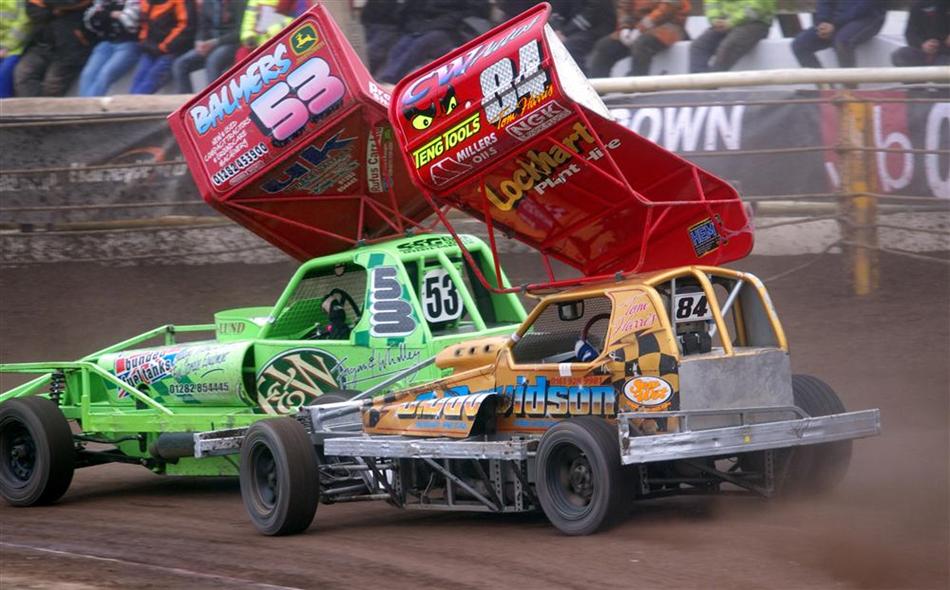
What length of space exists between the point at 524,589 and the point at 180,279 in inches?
428

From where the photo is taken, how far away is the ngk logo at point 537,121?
7.73 metres

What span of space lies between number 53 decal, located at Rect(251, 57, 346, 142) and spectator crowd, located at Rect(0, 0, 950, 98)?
6.19 metres

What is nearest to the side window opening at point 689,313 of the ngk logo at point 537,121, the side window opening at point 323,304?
the ngk logo at point 537,121

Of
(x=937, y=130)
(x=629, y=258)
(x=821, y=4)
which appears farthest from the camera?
(x=821, y=4)

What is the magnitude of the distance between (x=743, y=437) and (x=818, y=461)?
876 mm

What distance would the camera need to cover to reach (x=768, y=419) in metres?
7.69

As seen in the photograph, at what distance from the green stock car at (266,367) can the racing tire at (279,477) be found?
77cm

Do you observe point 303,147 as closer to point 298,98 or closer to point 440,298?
point 298,98

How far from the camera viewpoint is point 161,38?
712 inches

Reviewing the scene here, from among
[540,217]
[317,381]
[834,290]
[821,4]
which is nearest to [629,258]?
[540,217]

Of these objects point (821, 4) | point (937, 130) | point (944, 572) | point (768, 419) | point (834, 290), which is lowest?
point (944, 572)

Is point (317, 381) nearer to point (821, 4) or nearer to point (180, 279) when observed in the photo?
point (180, 279)

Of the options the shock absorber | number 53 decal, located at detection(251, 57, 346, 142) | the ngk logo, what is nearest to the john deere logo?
number 53 decal, located at detection(251, 57, 346, 142)

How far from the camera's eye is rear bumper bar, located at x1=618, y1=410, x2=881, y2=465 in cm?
706
